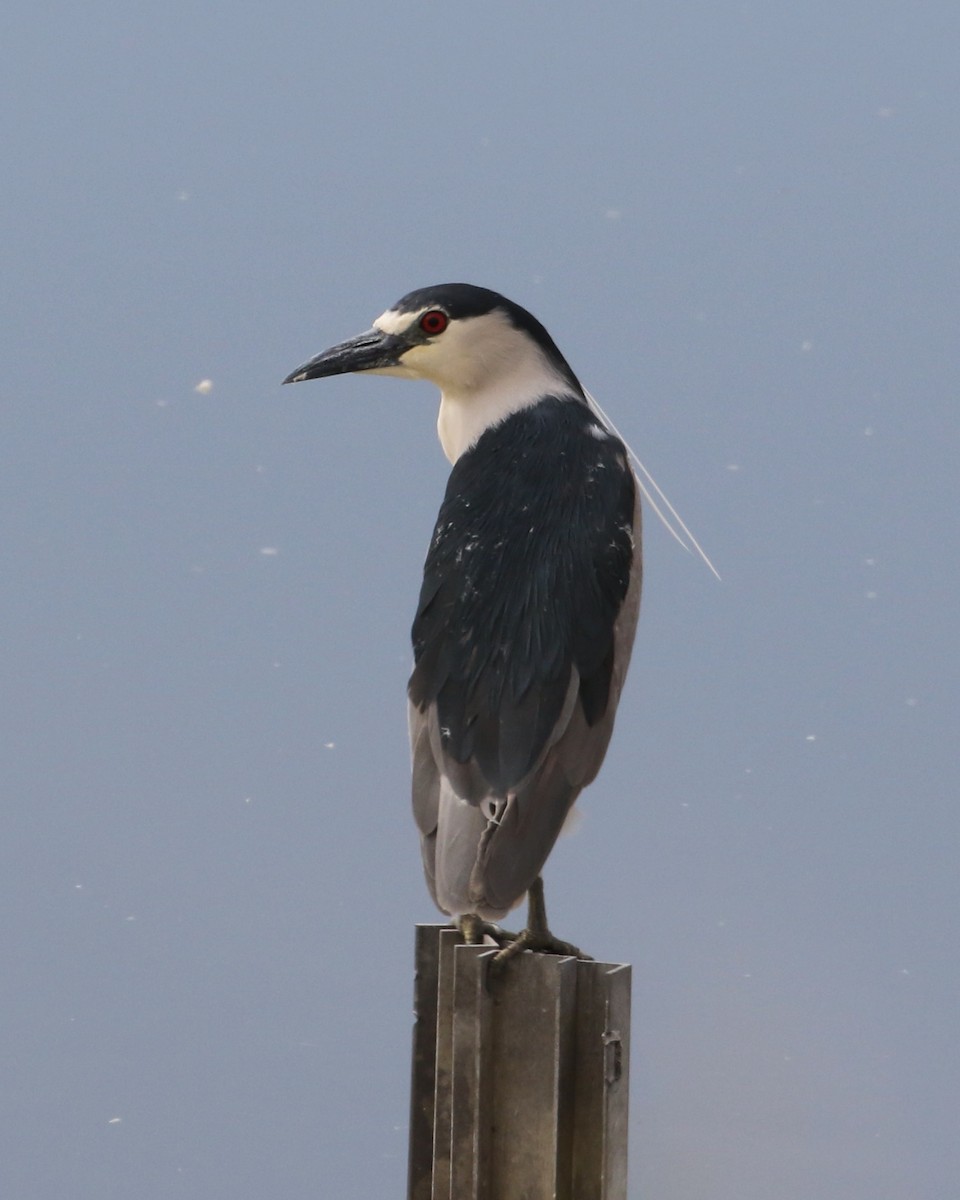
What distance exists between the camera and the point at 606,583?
1604 millimetres

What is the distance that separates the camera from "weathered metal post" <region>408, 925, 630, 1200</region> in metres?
1.49

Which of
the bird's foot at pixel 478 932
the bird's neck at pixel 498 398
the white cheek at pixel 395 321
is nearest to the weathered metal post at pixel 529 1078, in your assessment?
the bird's foot at pixel 478 932

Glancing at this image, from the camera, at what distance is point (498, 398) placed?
1.74 meters

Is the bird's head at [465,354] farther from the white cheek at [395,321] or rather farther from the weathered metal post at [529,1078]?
the weathered metal post at [529,1078]

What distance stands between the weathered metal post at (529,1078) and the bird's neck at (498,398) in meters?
0.59

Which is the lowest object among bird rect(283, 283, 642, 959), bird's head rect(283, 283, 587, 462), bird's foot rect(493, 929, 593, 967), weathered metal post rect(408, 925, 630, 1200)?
weathered metal post rect(408, 925, 630, 1200)

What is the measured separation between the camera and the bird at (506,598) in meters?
1.48

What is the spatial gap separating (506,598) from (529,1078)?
0.48 meters

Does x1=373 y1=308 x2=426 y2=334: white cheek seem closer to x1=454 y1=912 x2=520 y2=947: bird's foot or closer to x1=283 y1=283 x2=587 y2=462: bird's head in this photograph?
x1=283 y1=283 x2=587 y2=462: bird's head

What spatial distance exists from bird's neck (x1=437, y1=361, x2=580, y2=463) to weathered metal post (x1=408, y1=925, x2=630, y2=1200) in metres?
0.59

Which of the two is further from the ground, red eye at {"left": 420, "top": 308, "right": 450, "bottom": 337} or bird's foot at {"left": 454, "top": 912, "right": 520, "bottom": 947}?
red eye at {"left": 420, "top": 308, "right": 450, "bottom": 337}

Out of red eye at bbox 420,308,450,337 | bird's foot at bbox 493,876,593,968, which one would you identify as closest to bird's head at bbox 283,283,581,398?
red eye at bbox 420,308,450,337

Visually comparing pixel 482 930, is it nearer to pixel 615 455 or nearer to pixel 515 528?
pixel 515 528

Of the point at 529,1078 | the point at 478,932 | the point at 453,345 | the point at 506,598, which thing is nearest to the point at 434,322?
the point at 453,345
